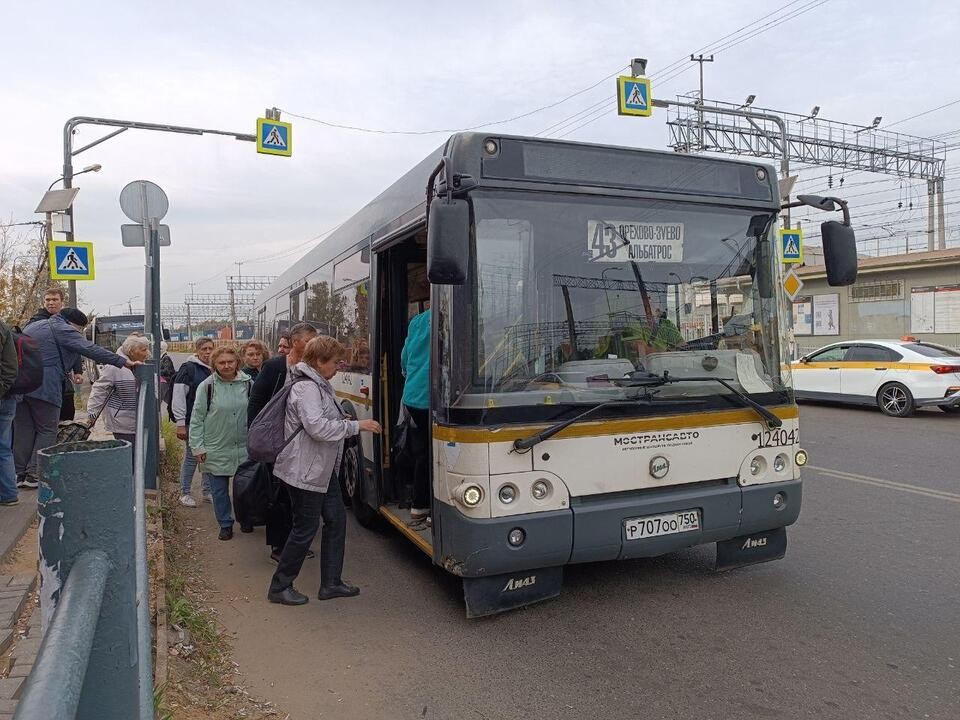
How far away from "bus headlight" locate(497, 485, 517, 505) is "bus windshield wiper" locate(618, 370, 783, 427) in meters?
0.94

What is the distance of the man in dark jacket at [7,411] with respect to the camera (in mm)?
6152

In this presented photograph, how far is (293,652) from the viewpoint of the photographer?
174 inches

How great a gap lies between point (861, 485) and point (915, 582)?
330 cm

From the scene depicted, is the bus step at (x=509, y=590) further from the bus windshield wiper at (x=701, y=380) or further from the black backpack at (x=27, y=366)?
the black backpack at (x=27, y=366)

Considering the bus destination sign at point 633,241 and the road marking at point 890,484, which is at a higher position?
the bus destination sign at point 633,241

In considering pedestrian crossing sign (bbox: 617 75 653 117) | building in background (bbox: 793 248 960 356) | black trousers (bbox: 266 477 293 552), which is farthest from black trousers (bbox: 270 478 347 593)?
building in background (bbox: 793 248 960 356)

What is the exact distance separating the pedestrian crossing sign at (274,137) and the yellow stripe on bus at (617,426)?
12.2m

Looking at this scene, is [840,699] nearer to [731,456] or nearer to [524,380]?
[731,456]

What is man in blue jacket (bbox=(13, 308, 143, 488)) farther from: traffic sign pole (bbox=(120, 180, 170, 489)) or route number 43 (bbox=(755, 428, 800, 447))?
route number 43 (bbox=(755, 428, 800, 447))

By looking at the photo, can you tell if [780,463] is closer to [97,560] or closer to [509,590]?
[509,590]

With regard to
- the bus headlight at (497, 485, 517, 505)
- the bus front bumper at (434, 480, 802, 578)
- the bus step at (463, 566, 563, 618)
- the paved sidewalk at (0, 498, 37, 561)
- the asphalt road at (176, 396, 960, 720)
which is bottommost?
the asphalt road at (176, 396, 960, 720)

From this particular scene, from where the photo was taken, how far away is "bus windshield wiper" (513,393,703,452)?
4332 mm

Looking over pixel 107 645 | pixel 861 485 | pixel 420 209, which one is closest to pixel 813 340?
pixel 861 485

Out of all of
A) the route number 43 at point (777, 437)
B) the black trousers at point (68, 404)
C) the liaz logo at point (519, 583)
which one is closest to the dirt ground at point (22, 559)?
the liaz logo at point (519, 583)
